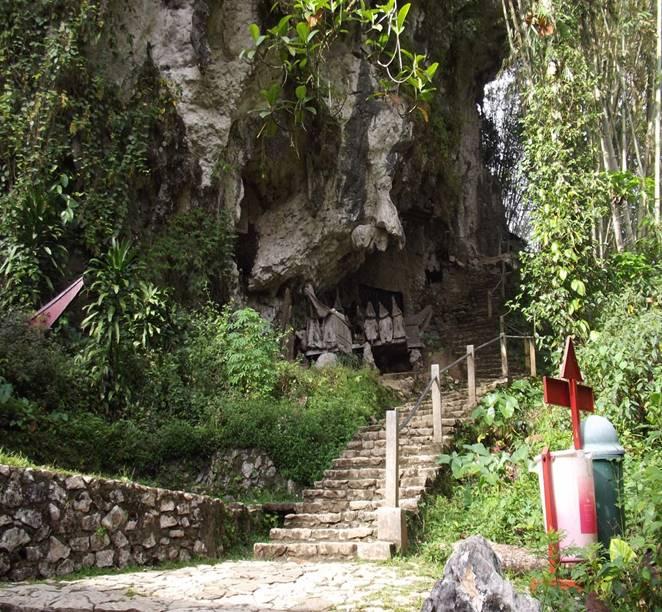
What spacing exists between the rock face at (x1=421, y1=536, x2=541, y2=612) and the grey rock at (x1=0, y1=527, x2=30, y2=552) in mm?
3021

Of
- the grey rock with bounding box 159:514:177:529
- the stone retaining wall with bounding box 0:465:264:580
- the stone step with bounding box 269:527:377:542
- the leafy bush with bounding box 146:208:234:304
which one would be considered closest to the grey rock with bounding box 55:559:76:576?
A: the stone retaining wall with bounding box 0:465:264:580

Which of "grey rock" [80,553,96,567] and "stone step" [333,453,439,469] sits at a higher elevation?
"stone step" [333,453,439,469]

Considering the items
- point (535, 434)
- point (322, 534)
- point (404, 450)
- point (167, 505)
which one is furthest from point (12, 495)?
point (535, 434)

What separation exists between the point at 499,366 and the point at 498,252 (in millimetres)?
9499

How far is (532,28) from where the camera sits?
11.0m

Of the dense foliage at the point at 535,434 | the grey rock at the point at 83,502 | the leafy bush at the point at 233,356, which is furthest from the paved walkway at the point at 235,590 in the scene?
the leafy bush at the point at 233,356

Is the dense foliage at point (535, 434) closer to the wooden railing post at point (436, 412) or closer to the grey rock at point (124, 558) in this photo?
the wooden railing post at point (436, 412)

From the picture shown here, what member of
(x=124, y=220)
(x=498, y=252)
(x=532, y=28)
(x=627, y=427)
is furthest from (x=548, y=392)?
(x=498, y=252)

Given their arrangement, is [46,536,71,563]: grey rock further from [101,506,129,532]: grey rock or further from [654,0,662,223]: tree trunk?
[654,0,662,223]: tree trunk

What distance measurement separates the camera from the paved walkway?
416 cm

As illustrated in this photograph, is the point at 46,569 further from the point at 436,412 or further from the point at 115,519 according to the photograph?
the point at 436,412

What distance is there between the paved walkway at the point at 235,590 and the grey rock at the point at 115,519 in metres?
0.39

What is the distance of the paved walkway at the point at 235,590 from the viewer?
13.6ft

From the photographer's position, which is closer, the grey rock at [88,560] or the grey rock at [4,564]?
the grey rock at [4,564]
